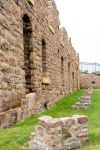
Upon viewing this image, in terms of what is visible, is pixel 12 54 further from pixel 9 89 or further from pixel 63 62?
pixel 63 62

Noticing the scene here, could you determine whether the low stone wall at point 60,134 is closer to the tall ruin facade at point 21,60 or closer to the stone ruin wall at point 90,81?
the tall ruin facade at point 21,60

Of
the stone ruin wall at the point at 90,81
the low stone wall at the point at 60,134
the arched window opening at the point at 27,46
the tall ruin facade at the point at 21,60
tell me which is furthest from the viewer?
A: the stone ruin wall at the point at 90,81

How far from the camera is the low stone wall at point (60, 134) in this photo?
17.3 ft

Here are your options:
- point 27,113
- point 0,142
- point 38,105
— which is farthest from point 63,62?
point 0,142

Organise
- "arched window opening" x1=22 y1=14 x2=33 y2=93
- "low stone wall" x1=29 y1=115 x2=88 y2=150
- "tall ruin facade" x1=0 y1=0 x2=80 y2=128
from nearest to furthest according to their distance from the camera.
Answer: "low stone wall" x1=29 y1=115 x2=88 y2=150, "tall ruin facade" x1=0 y1=0 x2=80 y2=128, "arched window opening" x1=22 y1=14 x2=33 y2=93

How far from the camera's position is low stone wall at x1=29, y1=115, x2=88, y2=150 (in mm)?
5258

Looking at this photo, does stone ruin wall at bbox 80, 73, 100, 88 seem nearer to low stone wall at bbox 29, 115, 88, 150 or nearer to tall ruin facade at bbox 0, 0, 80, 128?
tall ruin facade at bbox 0, 0, 80, 128

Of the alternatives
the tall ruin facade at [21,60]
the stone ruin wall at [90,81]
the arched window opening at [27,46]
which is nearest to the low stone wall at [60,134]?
the tall ruin facade at [21,60]

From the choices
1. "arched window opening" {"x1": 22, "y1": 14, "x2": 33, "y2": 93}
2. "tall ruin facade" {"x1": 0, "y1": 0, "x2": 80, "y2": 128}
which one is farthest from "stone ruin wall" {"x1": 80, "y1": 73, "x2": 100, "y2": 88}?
"arched window opening" {"x1": 22, "y1": 14, "x2": 33, "y2": 93}

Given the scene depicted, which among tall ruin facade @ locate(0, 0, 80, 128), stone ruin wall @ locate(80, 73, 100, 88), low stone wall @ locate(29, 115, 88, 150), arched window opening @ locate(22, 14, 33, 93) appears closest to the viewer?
low stone wall @ locate(29, 115, 88, 150)

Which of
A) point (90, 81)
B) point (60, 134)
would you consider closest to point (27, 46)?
point (60, 134)

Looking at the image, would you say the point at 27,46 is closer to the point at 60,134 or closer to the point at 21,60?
the point at 21,60

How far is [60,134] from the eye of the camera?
17.6 feet

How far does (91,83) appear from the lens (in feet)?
122
